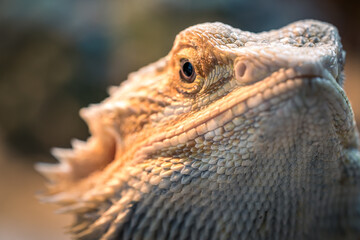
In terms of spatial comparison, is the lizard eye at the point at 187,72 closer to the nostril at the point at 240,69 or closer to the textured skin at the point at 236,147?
the textured skin at the point at 236,147

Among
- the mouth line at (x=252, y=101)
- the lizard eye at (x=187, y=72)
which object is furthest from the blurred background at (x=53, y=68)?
the mouth line at (x=252, y=101)

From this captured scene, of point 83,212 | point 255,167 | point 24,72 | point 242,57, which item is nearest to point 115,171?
point 83,212

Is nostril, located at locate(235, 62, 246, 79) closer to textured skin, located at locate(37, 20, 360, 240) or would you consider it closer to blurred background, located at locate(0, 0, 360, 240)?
textured skin, located at locate(37, 20, 360, 240)

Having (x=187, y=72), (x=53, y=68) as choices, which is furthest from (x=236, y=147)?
(x=53, y=68)

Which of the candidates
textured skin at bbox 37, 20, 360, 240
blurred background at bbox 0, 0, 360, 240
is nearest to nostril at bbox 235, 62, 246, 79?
textured skin at bbox 37, 20, 360, 240

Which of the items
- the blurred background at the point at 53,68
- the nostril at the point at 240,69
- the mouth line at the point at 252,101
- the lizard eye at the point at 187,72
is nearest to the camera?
the mouth line at the point at 252,101

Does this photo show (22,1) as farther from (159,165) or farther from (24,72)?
(159,165)
